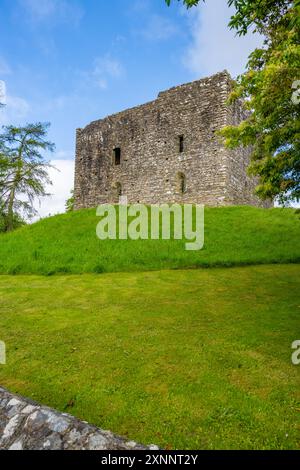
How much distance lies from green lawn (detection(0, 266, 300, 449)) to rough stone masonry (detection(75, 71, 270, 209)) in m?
13.7

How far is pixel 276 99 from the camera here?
7.59 meters

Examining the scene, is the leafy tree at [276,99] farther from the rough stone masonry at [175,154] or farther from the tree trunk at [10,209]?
the tree trunk at [10,209]

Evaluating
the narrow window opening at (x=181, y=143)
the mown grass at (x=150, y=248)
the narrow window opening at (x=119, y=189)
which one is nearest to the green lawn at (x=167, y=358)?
the mown grass at (x=150, y=248)

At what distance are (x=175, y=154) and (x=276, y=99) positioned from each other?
58.9 ft

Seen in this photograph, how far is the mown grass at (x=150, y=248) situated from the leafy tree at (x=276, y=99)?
5322mm

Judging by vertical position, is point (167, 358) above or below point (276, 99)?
below

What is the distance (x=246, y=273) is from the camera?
40.5 feet

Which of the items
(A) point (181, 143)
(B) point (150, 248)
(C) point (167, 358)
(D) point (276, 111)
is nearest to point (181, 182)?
(A) point (181, 143)

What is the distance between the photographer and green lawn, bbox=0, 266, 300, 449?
172 inches

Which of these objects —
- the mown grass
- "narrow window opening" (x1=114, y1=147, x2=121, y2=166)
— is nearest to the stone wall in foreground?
the mown grass

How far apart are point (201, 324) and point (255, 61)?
261 inches

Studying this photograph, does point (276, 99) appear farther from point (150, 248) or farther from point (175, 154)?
point (175, 154)

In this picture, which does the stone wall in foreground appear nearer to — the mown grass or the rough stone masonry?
the mown grass


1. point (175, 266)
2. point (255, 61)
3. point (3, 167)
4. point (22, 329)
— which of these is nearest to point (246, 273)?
point (175, 266)
